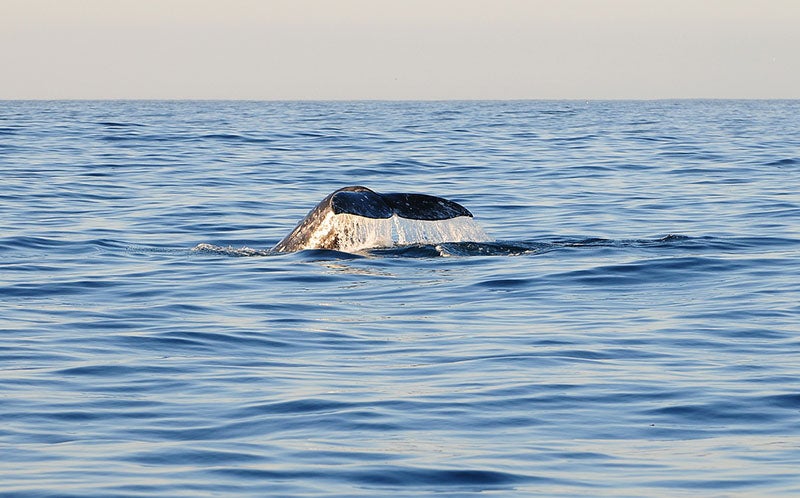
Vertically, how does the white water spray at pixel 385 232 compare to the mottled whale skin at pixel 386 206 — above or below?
below

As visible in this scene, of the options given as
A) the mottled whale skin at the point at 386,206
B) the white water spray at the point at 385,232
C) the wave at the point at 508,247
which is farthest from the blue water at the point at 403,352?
the mottled whale skin at the point at 386,206

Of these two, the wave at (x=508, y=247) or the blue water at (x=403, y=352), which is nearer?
the blue water at (x=403, y=352)

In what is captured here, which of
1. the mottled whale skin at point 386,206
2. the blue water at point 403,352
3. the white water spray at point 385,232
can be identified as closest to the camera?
the blue water at point 403,352

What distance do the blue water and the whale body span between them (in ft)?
0.69

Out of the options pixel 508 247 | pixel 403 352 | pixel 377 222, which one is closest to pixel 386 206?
pixel 377 222

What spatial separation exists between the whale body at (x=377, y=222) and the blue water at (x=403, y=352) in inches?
8.3

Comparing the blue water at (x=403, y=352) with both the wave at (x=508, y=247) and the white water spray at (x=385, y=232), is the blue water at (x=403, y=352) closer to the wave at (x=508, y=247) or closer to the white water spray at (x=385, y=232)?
the wave at (x=508, y=247)

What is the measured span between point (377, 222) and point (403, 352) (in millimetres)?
5238

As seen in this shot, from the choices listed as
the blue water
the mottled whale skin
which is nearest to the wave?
the blue water

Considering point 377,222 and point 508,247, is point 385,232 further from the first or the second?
point 508,247

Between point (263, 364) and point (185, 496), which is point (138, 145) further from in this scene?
point (185, 496)

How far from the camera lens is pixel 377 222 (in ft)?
47.1

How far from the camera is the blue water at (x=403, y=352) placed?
638 cm

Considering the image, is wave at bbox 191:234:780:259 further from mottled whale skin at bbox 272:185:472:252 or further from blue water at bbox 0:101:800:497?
mottled whale skin at bbox 272:185:472:252
